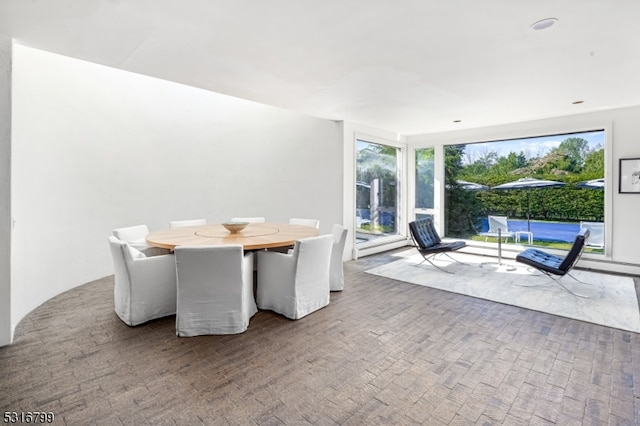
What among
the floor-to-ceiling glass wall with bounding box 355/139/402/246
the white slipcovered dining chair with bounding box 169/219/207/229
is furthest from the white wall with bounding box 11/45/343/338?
the floor-to-ceiling glass wall with bounding box 355/139/402/246

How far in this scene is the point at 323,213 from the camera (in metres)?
6.18

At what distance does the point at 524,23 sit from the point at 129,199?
5099mm

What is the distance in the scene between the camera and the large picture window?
556cm

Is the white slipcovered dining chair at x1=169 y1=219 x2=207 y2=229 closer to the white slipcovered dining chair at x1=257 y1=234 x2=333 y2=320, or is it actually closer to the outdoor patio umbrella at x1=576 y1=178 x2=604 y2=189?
the white slipcovered dining chair at x1=257 y1=234 x2=333 y2=320

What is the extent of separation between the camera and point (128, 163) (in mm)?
4598

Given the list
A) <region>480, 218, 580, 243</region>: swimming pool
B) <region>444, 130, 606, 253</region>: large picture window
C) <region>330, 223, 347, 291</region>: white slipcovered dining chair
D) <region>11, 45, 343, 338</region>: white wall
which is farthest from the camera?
<region>480, 218, 580, 243</region>: swimming pool

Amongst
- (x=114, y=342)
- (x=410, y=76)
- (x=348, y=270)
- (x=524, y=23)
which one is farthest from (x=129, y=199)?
(x=524, y=23)

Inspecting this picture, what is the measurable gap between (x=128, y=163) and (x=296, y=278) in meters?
3.26

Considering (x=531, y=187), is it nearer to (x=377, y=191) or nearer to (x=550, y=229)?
(x=550, y=229)

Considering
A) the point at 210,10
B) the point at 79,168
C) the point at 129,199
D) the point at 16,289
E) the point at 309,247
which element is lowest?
the point at 16,289

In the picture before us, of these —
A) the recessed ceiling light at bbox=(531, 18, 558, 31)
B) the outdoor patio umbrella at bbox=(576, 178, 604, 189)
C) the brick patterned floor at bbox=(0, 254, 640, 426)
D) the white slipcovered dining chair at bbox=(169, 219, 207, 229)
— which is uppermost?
the recessed ceiling light at bbox=(531, 18, 558, 31)

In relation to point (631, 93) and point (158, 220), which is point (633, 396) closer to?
point (631, 93)

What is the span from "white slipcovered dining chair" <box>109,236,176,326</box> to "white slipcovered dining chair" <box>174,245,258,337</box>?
405mm

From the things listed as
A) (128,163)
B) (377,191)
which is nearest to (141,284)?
(128,163)
